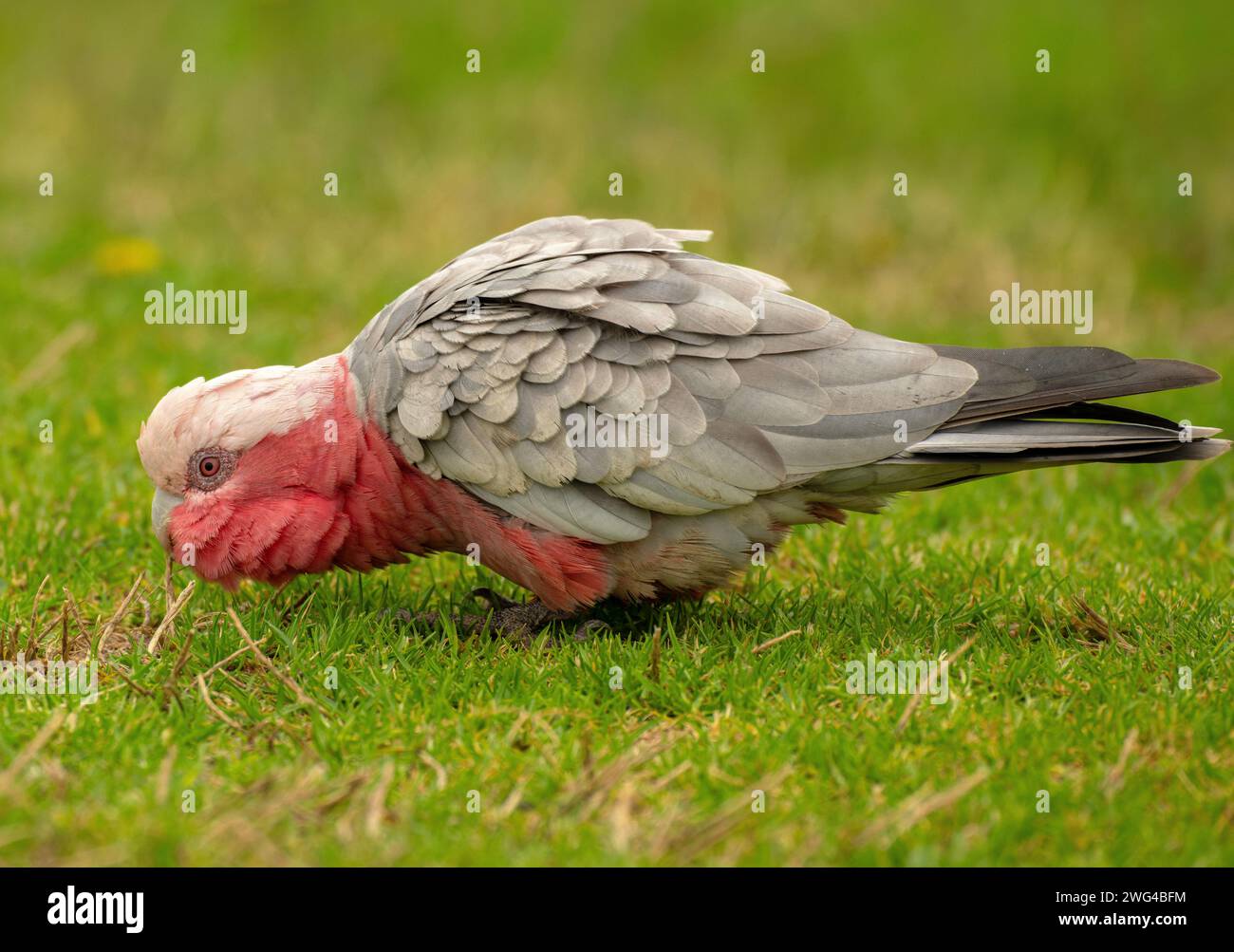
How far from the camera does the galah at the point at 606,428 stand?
432 cm

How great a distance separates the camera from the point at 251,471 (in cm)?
462

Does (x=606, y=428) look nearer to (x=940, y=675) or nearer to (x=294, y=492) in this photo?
(x=294, y=492)

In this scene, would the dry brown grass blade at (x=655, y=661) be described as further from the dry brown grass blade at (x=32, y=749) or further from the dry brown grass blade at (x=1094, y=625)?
the dry brown grass blade at (x=32, y=749)

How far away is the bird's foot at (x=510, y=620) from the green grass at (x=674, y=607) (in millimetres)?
139

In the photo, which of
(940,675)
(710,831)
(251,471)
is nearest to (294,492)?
(251,471)

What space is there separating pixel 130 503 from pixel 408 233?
4.43 meters

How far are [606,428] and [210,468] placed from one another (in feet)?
4.91

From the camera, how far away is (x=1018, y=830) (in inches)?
134

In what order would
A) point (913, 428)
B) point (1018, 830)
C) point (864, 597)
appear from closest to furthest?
point (1018, 830), point (913, 428), point (864, 597)

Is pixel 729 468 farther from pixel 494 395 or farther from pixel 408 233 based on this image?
pixel 408 233

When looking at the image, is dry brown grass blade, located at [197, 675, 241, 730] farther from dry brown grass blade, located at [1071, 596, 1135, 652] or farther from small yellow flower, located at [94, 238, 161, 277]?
small yellow flower, located at [94, 238, 161, 277]

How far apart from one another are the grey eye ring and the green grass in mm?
492

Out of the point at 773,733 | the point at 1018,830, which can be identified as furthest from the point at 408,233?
the point at 1018,830

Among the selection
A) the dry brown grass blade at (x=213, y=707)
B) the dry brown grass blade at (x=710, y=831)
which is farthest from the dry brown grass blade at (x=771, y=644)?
the dry brown grass blade at (x=213, y=707)
